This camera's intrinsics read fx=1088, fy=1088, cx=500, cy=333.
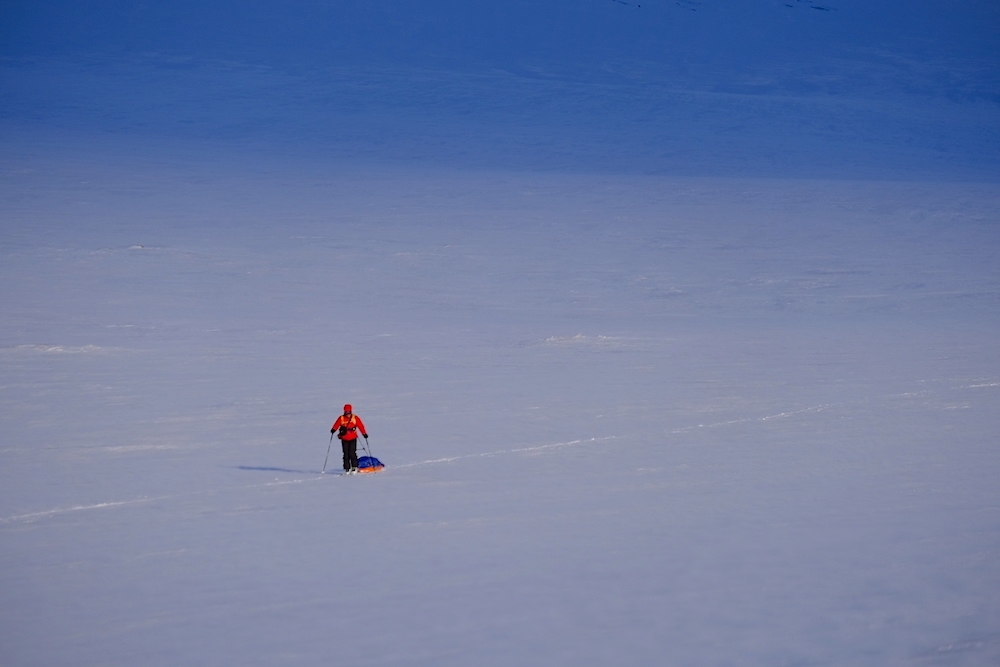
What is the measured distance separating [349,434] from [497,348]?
4661mm

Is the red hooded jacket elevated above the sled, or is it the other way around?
the red hooded jacket

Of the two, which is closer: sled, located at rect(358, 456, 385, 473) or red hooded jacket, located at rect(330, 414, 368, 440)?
red hooded jacket, located at rect(330, 414, 368, 440)

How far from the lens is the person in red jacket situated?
7730 millimetres

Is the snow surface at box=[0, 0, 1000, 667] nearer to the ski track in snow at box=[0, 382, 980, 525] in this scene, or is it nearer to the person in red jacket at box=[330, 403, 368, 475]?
the ski track in snow at box=[0, 382, 980, 525]

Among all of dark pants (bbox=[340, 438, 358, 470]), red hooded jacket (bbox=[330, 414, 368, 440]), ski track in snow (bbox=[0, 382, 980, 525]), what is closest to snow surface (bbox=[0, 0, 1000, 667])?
ski track in snow (bbox=[0, 382, 980, 525])

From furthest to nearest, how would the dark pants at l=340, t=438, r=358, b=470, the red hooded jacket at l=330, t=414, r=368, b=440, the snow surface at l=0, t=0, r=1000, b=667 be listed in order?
the dark pants at l=340, t=438, r=358, b=470, the red hooded jacket at l=330, t=414, r=368, b=440, the snow surface at l=0, t=0, r=1000, b=667

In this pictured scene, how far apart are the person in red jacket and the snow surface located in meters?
0.26

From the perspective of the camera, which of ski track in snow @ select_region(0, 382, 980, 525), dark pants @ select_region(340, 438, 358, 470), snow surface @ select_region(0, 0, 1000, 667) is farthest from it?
dark pants @ select_region(340, 438, 358, 470)

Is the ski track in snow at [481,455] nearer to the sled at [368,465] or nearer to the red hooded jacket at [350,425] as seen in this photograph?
the sled at [368,465]

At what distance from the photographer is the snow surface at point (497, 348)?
569 centimetres

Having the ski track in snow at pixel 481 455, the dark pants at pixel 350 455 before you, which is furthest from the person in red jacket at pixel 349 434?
the ski track in snow at pixel 481 455

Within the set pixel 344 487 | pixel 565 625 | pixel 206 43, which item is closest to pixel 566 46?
pixel 206 43

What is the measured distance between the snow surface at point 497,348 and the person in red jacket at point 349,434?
26 cm

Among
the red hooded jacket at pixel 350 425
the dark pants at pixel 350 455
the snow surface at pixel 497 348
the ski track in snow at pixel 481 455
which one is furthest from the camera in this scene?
the dark pants at pixel 350 455
